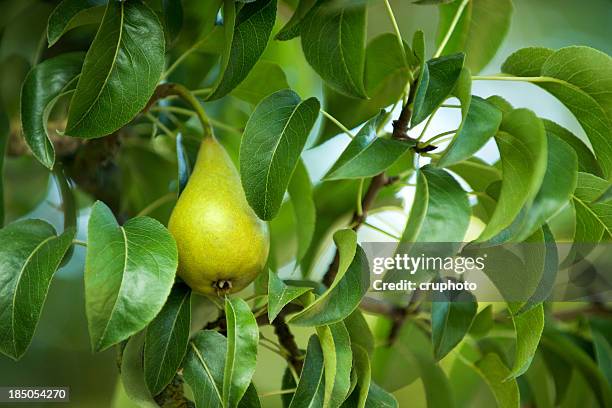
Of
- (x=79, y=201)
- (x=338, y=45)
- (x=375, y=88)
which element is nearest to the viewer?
(x=338, y=45)

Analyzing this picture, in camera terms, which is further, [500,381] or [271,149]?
[500,381]

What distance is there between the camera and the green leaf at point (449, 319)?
0.52 metres

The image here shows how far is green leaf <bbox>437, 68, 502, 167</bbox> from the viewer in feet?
1.21

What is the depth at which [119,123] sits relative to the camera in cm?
44

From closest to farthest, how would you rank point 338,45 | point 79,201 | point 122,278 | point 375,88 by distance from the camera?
point 122,278 → point 338,45 → point 375,88 → point 79,201

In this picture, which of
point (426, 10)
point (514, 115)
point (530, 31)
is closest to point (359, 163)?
point (514, 115)

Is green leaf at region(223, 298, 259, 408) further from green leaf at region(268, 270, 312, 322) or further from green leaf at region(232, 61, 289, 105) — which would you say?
green leaf at region(232, 61, 289, 105)

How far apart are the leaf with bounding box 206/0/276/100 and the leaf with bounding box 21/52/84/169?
10 cm

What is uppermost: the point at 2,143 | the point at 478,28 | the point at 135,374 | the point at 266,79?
the point at 478,28

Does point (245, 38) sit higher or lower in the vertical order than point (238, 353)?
higher

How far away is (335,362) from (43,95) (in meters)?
0.25

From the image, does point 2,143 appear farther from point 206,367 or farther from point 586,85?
point 586,85

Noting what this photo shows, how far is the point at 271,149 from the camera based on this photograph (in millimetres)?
434

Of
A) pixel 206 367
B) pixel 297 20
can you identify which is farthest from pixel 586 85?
pixel 206 367
